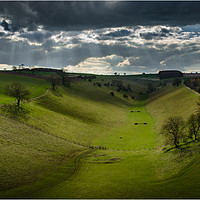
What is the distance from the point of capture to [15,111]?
60.5 meters

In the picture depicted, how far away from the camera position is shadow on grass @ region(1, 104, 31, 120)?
2239 inches

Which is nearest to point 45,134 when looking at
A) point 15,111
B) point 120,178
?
point 15,111

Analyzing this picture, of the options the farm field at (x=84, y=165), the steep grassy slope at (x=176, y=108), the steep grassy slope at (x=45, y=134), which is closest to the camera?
the farm field at (x=84, y=165)

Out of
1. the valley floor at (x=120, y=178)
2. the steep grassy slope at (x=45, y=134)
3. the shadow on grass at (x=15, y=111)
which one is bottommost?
the valley floor at (x=120, y=178)

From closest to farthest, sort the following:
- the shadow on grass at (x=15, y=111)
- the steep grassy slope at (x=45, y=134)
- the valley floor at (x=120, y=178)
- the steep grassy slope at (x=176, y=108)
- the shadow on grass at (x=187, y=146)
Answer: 1. the valley floor at (x=120, y=178)
2. the steep grassy slope at (x=45, y=134)
3. the shadow on grass at (x=187, y=146)
4. the shadow on grass at (x=15, y=111)
5. the steep grassy slope at (x=176, y=108)

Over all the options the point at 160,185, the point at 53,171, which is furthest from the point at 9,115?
the point at 160,185

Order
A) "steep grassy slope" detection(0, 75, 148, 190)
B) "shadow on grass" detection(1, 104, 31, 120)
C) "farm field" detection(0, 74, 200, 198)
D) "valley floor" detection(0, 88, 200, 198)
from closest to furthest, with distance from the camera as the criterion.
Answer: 1. "valley floor" detection(0, 88, 200, 198)
2. "farm field" detection(0, 74, 200, 198)
3. "steep grassy slope" detection(0, 75, 148, 190)
4. "shadow on grass" detection(1, 104, 31, 120)

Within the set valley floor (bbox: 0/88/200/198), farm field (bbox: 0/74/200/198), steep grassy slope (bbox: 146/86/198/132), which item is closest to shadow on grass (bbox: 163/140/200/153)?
farm field (bbox: 0/74/200/198)

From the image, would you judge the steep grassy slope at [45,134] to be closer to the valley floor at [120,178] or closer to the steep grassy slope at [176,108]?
the valley floor at [120,178]

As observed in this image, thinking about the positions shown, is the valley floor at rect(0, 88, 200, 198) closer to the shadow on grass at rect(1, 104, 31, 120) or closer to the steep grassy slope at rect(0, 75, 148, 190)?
the steep grassy slope at rect(0, 75, 148, 190)

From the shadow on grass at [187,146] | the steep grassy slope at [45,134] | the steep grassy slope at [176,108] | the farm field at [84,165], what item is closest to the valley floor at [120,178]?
the farm field at [84,165]

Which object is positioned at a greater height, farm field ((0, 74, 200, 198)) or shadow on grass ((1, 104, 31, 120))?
shadow on grass ((1, 104, 31, 120))

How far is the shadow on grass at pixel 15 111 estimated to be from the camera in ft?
187

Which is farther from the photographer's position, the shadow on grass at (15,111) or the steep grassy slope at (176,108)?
the steep grassy slope at (176,108)
